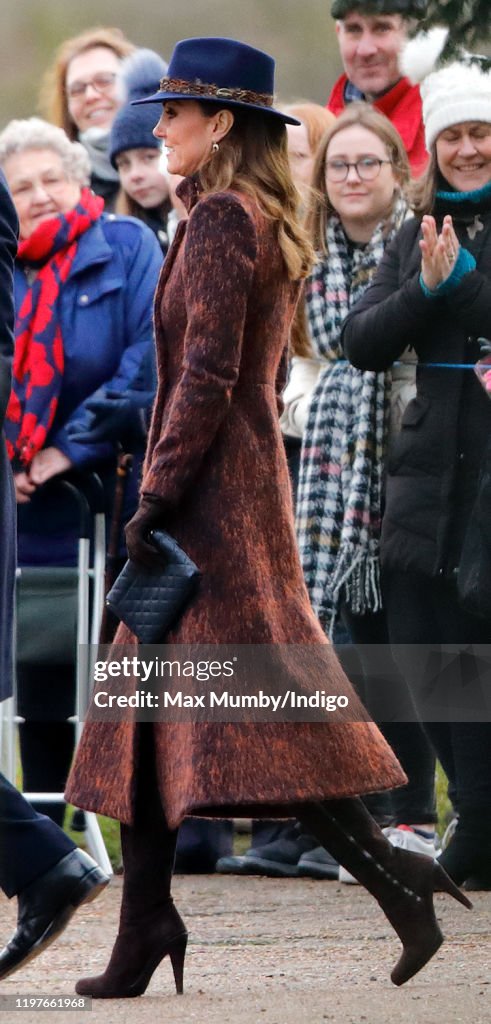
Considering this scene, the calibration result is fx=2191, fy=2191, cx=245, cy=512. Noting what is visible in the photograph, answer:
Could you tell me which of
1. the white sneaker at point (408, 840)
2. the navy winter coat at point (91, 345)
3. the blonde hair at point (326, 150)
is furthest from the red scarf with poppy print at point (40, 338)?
the white sneaker at point (408, 840)

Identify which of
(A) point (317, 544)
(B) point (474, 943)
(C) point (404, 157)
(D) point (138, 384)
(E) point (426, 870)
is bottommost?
(B) point (474, 943)

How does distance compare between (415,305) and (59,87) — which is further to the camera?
(59,87)

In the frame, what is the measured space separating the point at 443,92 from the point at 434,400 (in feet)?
2.92

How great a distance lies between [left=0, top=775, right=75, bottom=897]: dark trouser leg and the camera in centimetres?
454

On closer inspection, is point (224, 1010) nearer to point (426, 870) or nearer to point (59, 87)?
point (426, 870)

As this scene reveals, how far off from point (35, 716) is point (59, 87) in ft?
7.97

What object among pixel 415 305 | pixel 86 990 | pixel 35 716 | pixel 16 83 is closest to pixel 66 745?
pixel 35 716

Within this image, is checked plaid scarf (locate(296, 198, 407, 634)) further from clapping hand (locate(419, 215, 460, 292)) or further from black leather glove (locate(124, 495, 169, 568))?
black leather glove (locate(124, 495, 169, 568))

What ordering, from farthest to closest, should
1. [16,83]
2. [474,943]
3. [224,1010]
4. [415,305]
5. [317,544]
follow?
[16,83], [317,544], [415,305], [474,943], [224,1010]

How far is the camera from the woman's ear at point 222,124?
15.5 feet

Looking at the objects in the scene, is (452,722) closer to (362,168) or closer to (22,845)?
(362,168)

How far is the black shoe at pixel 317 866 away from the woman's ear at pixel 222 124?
254cm

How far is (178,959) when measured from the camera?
466 cm

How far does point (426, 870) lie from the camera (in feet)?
15.1
